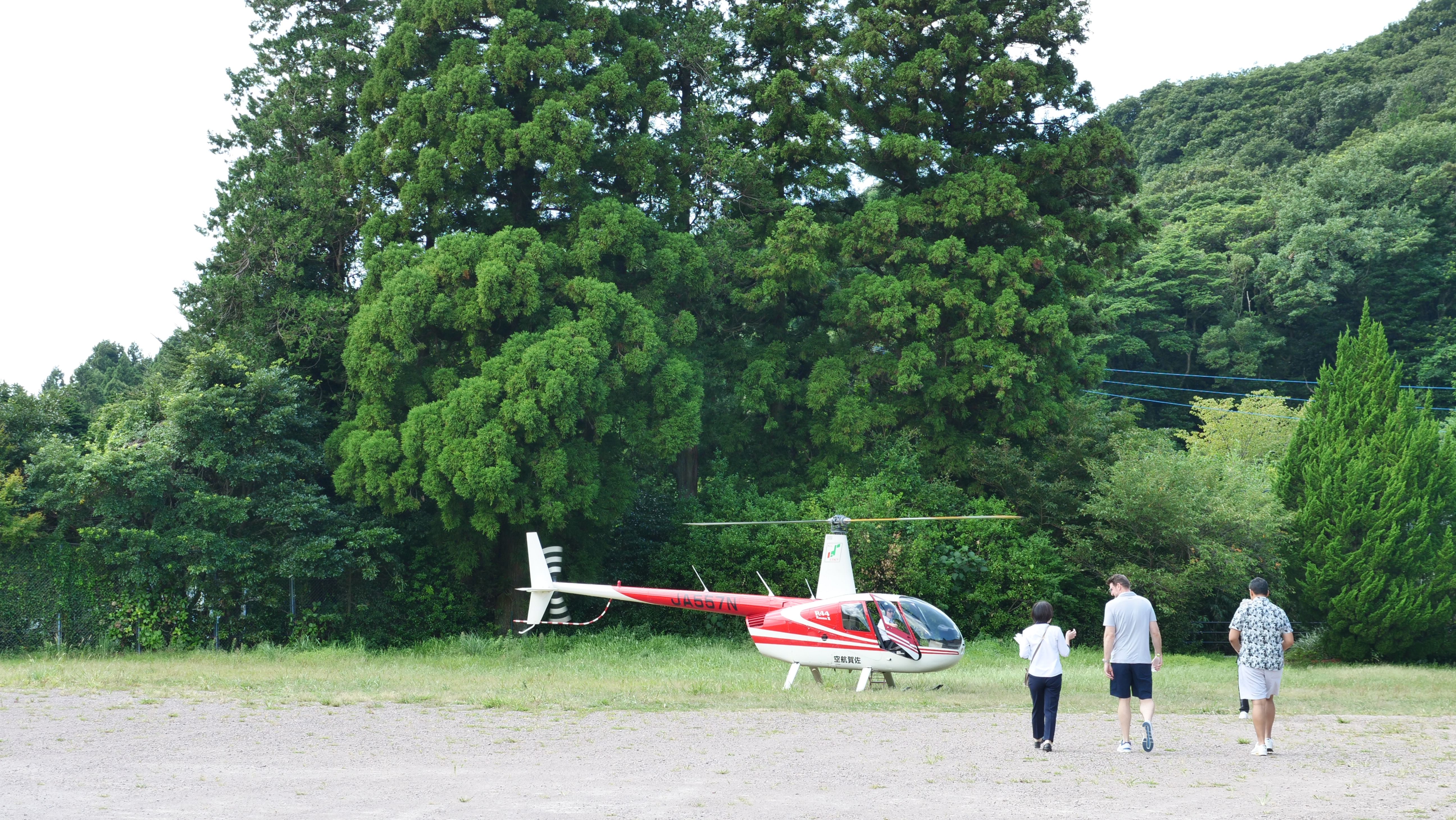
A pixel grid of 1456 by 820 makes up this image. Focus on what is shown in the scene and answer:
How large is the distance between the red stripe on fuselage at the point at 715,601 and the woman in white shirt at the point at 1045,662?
6237 mm

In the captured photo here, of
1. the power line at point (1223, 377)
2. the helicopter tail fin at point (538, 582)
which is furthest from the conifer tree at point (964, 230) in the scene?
the power line at point (1223, 377)

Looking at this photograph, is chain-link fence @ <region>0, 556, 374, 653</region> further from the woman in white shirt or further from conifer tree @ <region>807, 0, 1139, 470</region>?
the woman in white shirt

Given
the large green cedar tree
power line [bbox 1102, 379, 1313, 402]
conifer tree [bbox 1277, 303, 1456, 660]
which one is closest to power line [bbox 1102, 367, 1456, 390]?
power line [bbox 1102, 379, 1313, 402]

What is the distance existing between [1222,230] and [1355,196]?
549 cm

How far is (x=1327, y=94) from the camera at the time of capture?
63969 mm

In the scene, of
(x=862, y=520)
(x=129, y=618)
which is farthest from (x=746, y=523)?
(x=129, y=618)

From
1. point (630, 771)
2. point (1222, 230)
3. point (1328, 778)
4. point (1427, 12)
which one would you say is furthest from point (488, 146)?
point (1427, 12)

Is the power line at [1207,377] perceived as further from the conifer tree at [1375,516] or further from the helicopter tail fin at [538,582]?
the helicopter tail fin at [538,582]

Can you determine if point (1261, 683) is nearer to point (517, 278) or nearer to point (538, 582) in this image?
point (538, 582)

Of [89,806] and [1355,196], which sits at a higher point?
[1355,196]

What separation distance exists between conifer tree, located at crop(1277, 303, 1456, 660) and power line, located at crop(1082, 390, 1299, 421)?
1006 cm

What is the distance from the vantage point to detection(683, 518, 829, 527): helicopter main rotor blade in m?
17.9

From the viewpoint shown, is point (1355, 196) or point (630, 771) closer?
point (630, 771)

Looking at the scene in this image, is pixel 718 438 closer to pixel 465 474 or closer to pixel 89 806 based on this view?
pixel 465 474
